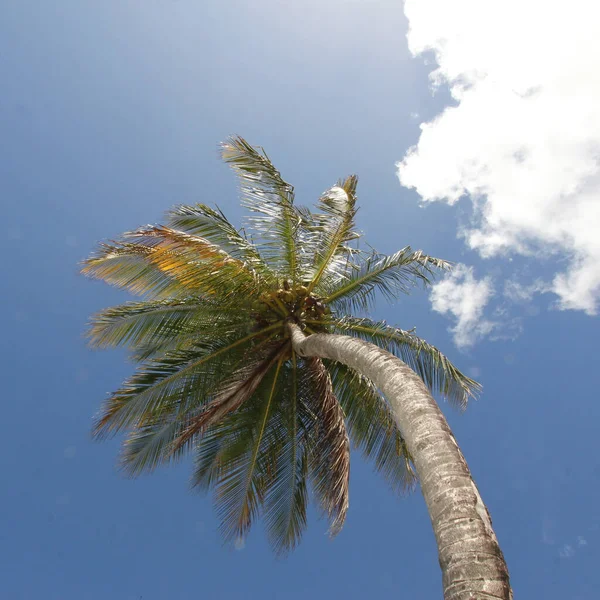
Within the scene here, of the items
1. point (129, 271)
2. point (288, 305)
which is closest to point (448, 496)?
point (288, 305)

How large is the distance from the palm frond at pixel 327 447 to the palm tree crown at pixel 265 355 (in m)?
0.02

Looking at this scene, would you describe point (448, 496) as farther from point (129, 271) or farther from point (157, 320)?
point (129, 271)

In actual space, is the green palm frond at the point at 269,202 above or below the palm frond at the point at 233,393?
above

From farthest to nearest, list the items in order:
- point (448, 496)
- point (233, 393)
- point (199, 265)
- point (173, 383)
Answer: point (173, 383) → point (199, 265) → point (233, 393) → point (448, 496)

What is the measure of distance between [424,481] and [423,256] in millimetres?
5844

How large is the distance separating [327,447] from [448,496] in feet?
17.2

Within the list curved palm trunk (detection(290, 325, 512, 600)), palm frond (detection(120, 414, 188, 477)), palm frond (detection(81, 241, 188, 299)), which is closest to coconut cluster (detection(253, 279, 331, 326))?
palm frond (detection(81, 241, 188, 299))

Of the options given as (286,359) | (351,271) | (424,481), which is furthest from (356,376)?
(424,481)

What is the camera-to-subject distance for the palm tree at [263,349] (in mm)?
8594

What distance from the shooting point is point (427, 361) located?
8.80 meters

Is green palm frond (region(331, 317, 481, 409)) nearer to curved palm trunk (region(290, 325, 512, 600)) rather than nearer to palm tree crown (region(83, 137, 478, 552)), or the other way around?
palm tree crown (region(83, 137, 478, 552))

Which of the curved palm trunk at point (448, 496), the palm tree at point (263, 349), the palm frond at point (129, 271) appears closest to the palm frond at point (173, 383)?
the palm tree at point (263, 349)

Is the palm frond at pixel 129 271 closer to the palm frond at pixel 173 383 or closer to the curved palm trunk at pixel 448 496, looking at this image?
the palm frond at pixel 173 383

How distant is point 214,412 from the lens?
7.26 meters
